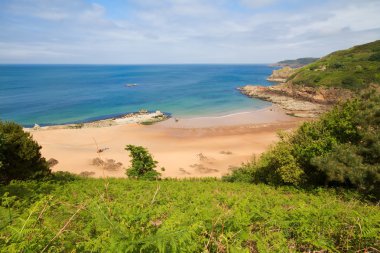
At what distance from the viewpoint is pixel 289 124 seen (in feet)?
171

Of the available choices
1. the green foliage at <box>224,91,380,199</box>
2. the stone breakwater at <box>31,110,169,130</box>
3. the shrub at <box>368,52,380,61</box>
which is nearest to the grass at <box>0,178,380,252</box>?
the green foliage at <box>224,91,380,199</box>

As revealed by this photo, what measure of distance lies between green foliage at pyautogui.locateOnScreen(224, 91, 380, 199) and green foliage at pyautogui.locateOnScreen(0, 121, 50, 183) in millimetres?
16526

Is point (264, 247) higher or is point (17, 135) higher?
point (264, 247)

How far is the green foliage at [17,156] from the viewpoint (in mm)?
15719

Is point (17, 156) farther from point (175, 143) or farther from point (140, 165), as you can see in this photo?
point (175, 143)

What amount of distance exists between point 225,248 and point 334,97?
80.3m

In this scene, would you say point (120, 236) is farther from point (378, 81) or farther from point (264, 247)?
point (378, 81)

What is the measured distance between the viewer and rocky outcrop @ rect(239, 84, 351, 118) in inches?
2495

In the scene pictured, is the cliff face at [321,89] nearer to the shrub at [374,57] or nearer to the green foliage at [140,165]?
the shrub at [374,57]

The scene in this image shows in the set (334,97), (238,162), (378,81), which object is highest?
(378,81)

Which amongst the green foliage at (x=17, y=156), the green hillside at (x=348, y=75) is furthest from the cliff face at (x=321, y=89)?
the green foliage at (x=17, y=156)

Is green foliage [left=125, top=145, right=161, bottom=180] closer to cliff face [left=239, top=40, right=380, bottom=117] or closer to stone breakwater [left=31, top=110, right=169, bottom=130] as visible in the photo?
stone breakwater [left=31, top=110, right=169, bottom=130]

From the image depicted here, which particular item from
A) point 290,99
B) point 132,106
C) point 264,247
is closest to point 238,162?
point 264,247

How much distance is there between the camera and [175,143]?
135ft
